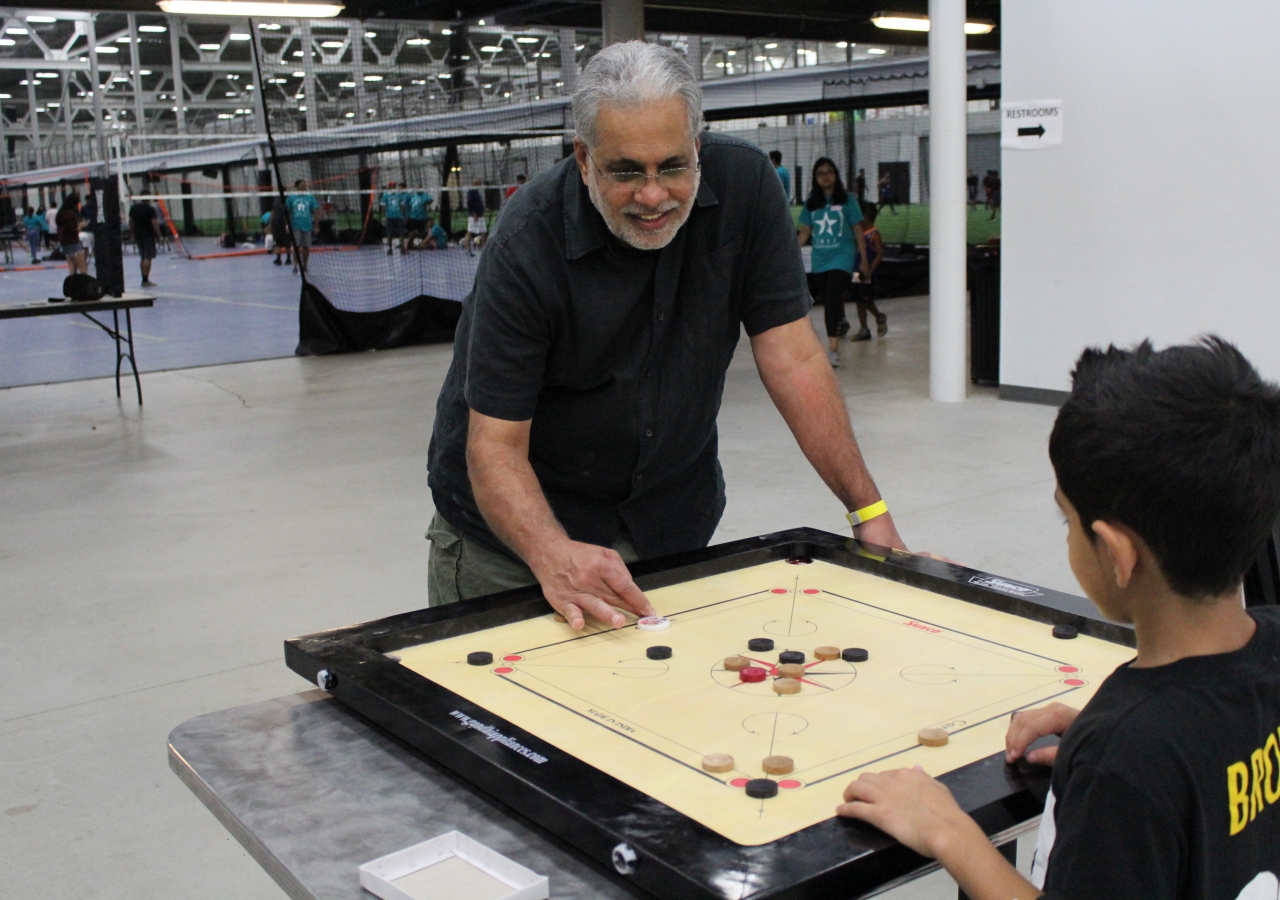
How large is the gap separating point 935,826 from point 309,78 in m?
16.6

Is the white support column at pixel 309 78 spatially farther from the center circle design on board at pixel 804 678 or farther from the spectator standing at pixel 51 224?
the center circle design on board at pixel 804 678

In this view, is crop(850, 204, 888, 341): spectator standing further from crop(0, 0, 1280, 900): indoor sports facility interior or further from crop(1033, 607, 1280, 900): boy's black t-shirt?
crop(1033, 607, 1280, 900): boy's black t-shirt

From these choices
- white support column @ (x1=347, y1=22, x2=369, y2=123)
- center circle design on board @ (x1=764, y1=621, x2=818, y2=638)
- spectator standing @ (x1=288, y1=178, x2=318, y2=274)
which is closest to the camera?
center circle design on board @ (x1=764, y1=621, x2=818, y2=638)

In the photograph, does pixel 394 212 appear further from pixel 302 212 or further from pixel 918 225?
pixel 918 225

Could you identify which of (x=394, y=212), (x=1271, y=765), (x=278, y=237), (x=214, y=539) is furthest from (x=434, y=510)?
(x=278, y=237)

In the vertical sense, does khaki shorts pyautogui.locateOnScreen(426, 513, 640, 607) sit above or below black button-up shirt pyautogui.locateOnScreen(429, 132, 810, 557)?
below

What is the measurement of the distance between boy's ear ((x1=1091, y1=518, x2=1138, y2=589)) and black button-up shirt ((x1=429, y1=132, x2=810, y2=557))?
3.49ft

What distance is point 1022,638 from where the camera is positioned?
1.65 meters

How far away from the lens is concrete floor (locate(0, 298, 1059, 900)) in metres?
2.90

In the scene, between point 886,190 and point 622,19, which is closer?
point 622,19

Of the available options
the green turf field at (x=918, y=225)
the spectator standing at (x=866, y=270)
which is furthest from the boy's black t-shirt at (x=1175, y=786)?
the green turf field at (x=918, y=225)

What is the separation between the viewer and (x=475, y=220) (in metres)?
16.7

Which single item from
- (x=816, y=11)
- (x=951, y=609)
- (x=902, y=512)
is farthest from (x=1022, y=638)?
(x=816, y=11)

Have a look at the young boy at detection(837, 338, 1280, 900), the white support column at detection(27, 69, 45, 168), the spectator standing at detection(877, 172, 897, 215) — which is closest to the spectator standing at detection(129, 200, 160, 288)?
the white support column at detection(27, 69, 45, 168)
